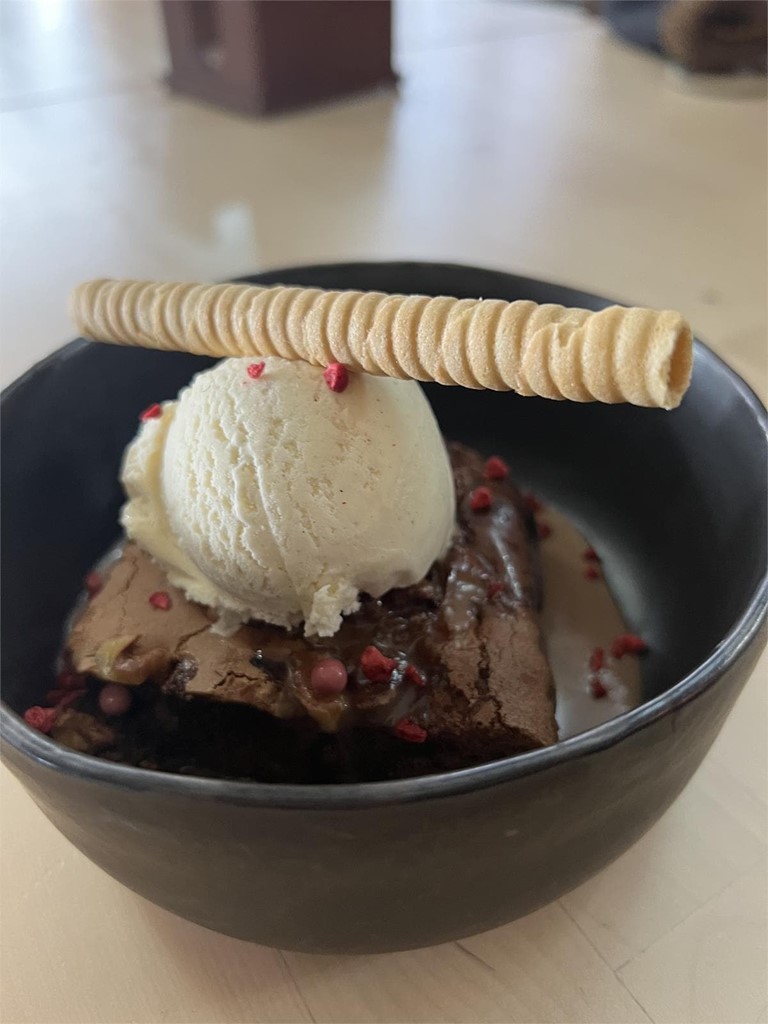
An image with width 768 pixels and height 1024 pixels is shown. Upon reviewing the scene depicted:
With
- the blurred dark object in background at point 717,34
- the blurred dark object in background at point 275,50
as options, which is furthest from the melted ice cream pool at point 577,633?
the blurred dark object in background at point 717,34

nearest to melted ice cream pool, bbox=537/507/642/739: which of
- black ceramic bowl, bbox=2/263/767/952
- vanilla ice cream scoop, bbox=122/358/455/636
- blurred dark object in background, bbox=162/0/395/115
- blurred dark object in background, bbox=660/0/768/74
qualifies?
black ceramic bowl, bbox=2/263/767/952

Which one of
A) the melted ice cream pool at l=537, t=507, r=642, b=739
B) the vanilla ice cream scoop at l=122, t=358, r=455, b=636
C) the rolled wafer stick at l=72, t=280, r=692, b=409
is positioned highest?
the rolled wafer stick at l=72, t=280, r=692, b=409

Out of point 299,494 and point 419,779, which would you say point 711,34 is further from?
point 419,779

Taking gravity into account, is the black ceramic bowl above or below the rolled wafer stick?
below

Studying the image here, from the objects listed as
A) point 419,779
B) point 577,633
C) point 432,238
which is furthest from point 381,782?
point 432,238

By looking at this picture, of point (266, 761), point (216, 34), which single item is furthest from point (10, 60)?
point (266, 761)

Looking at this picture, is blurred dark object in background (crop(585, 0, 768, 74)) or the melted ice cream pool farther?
blurred dark object in background (crop(585, 0, 768, 74))

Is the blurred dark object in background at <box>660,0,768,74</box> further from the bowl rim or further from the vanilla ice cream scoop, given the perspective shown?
the bowl rim

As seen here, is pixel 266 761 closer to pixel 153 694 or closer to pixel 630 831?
pixel 153 694
